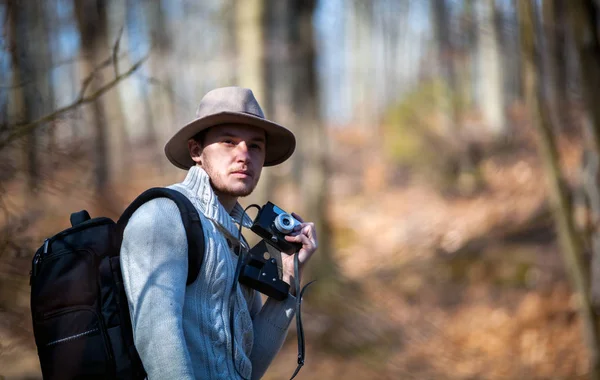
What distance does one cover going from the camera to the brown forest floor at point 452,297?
29.2 feet

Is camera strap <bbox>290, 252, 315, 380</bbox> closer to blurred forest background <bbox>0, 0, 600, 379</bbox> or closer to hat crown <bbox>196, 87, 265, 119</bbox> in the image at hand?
hat crown <bbox>196, 87, 265, 119</bbox>

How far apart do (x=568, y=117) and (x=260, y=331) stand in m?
14.0

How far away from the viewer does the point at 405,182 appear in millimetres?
17234

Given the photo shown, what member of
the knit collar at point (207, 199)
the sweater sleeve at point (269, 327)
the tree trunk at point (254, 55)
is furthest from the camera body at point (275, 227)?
the tree trunk at point (254, 55)

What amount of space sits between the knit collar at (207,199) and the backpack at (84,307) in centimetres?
16

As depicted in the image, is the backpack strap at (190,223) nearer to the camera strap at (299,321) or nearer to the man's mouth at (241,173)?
the man's mouth at (241,173)

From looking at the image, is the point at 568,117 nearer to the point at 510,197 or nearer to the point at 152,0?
the point at 510,197

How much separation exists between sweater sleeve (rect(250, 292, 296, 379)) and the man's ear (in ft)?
1.93

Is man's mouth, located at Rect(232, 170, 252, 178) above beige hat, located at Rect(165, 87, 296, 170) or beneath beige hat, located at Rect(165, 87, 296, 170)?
beneath

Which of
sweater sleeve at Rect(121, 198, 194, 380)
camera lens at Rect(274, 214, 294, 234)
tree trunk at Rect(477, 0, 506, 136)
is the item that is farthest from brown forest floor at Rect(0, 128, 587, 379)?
sweater sleeve at Rect(121, 198, 194, 380)

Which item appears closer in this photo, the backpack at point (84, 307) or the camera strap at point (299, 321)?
the backpack at point (84, 307)

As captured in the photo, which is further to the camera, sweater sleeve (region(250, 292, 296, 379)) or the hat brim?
sweater sleeve (region(250, 292, 296, 379))

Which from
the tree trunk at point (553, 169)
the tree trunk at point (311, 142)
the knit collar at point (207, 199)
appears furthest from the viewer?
the tree trunk at point (311, 142)

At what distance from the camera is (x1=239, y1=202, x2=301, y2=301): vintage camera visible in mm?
2598
